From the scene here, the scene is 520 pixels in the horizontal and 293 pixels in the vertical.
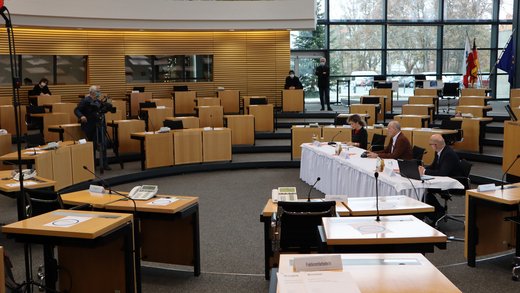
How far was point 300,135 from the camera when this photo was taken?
44.9ft

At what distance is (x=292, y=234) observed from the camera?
5637 millimetres

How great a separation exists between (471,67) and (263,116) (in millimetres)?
7744

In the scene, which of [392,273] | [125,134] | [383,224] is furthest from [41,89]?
[392,273]

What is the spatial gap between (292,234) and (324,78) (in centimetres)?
1367

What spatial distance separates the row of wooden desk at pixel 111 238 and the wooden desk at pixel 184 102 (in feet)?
40.7

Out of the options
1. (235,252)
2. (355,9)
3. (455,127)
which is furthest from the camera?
(355,9)

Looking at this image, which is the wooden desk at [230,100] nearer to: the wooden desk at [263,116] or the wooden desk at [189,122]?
the wooden desk at [263,116]

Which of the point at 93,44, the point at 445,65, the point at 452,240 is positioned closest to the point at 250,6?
the point at 93,44

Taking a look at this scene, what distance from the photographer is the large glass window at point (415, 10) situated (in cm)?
2223

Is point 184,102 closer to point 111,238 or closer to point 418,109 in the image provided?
point 418,109

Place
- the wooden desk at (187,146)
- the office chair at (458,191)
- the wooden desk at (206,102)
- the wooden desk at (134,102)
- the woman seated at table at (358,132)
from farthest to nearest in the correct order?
the wooden desk at (134,102), the wooden desk at (206,102), the wooden desk at (187,146), the woman seated at table at (358,132), the office chair at (458,191)

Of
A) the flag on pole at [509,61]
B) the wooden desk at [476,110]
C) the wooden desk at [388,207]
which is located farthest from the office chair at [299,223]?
the flag on pole at [509,61]

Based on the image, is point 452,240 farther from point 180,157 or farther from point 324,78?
point 324,78

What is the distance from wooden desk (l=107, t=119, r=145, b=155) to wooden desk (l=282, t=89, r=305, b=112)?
19.4 feet
